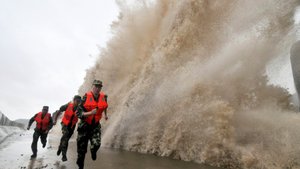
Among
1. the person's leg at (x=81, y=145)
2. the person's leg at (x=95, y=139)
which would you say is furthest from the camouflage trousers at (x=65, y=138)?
the person's leg at (x=95, y=139)

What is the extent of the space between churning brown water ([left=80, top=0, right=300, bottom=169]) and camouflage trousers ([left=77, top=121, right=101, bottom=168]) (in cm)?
357

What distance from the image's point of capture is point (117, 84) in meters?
19.2

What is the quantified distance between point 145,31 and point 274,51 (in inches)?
293

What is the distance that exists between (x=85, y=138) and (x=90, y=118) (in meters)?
0.46

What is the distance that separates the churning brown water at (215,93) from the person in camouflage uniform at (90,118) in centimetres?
363

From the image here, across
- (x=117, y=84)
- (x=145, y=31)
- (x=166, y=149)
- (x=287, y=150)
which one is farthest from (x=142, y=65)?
(x=287, y=150)

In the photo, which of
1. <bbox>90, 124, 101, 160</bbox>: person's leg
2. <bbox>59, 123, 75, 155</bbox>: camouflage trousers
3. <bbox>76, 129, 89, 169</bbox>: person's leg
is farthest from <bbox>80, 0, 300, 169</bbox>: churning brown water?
<bbox>76, 129, 89, 169</bbox>: person's leg

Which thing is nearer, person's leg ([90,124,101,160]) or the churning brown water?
person's leg ([90,124,101,160])

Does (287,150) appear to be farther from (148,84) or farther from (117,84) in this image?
(117,84)

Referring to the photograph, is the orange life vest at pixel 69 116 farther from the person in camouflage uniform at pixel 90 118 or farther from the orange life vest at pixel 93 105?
the orange life vest at pixel 93 105

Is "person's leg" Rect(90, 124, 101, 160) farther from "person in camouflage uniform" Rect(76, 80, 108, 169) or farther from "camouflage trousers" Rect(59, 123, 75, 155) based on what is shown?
"camouflage trousers" Rect(59, 123, 75, 155)

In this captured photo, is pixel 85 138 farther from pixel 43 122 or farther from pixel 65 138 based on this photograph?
pixel 43 122

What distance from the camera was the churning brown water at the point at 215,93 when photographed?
382 inches

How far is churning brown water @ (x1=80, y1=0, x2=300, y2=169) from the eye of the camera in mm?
9703
